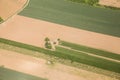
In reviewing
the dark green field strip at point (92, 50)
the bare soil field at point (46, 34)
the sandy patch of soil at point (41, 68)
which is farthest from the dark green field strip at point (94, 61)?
the bare soil field at point (46, 34)

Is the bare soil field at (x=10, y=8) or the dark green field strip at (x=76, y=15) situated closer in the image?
the dark green field strip at (x=76, y=15)

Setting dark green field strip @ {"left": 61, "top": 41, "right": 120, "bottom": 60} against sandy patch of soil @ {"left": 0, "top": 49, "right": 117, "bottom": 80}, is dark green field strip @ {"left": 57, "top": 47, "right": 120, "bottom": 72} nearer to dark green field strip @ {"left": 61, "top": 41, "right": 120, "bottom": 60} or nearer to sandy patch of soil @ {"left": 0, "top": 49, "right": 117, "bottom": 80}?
dark green field strip @ {"left": 61, "top": 41, "right": 120, "bottom": 60}

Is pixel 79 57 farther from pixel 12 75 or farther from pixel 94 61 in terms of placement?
pixel 12 75

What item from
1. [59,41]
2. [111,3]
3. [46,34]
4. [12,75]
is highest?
[111,3]

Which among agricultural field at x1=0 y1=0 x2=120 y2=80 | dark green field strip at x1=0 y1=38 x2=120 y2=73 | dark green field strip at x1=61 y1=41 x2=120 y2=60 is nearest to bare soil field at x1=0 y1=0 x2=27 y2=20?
agricultural field at x1=0 y1=0 x2=120 y2=80

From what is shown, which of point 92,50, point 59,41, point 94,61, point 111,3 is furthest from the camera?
point 111,3

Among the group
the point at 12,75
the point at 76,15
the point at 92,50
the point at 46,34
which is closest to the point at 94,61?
the point at 92,50

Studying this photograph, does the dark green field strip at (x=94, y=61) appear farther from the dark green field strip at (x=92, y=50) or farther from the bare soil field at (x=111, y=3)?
the bare soil field at (x=111, y=3)
